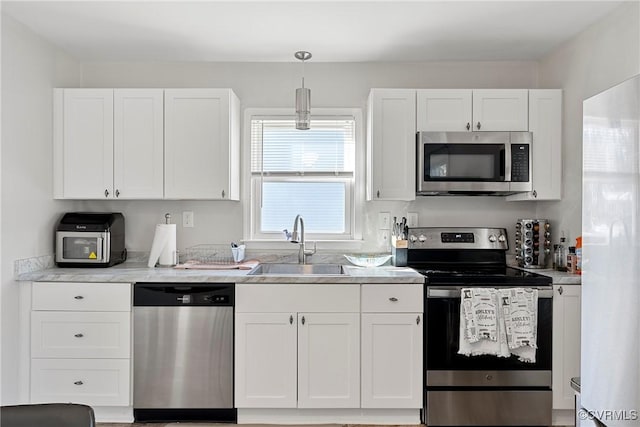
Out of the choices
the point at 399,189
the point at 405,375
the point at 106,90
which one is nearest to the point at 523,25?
the point at 399,189

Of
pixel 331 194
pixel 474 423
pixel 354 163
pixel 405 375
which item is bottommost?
pixel 474 423

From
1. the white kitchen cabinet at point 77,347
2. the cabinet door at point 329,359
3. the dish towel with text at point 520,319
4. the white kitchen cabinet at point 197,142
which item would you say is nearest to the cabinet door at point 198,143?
the white kitchen cabinet at point 197,142

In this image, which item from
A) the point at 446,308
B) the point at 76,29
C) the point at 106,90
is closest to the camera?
the point at 446,308

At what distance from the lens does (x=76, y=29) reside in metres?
2.81

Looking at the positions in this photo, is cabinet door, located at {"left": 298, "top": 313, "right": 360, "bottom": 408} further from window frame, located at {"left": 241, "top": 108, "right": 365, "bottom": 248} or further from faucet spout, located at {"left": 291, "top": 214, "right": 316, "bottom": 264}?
window frame, located at {"left": 241, "top": 108, "right": 365, "bottom": 248}

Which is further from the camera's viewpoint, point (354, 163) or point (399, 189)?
point (354, 163)

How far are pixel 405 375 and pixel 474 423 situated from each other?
469 millimetres

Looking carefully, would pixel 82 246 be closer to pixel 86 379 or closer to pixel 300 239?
pixel 86 379

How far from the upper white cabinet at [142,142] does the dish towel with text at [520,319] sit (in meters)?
1.79

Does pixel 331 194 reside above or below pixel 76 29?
below

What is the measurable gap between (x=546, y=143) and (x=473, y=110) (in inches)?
20.0

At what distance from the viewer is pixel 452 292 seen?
104 inches

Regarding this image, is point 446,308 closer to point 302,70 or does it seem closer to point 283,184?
point 283,184

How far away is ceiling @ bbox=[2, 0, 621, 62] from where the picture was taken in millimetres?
2496
